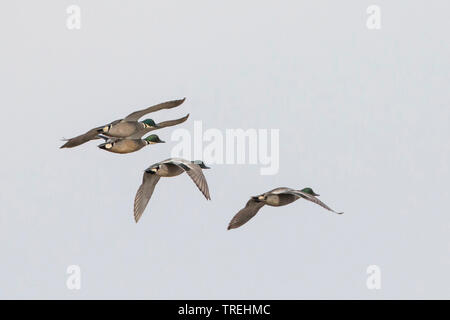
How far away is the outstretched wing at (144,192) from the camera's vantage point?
1695 centimetres

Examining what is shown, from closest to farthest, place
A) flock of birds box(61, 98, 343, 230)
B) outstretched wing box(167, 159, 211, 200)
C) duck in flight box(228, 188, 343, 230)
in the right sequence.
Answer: outstretched wing box(167, 159, 211, 200)
duck in flight box(228, 188, 343, 230)
flock of birds box(61, 98, 343, 230)

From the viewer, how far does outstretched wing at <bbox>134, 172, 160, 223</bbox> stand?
17.0 metres

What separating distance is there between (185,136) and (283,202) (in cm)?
182

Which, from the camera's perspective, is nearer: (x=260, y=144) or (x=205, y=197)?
(x=205, y=197)

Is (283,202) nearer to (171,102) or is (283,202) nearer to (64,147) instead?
(171,102)

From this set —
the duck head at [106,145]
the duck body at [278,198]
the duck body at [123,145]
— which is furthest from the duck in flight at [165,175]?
the duck body at [278,198]

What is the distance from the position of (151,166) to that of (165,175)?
0.77 ft

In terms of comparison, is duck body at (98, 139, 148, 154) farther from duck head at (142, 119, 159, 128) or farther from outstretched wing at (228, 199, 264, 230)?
outstretched wing at (228, 199, 264, 230)

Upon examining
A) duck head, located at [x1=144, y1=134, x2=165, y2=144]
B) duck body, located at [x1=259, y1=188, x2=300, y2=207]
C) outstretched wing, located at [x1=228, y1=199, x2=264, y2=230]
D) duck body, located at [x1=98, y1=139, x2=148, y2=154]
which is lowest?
outstretched wing, located at [x1=228, y1=199, x2=264, y2=230]

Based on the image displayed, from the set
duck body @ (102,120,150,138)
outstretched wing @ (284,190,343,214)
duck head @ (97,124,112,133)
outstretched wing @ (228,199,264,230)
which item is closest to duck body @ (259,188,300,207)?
outstretched wing @ (284,190,343,214)

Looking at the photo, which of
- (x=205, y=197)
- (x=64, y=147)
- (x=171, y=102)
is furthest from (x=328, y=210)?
(x=64, y=147)

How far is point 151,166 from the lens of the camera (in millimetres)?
16609

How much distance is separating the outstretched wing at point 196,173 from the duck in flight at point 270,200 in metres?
1.16

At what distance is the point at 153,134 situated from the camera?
17.0m
